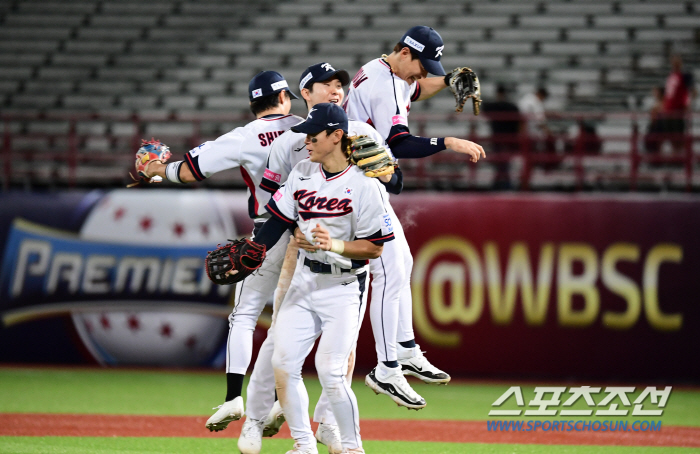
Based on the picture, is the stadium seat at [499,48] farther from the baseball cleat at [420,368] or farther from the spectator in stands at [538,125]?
the baseball cleat at [420,368]

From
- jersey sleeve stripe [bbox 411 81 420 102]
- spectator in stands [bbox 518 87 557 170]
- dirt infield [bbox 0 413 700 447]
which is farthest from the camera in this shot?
spectator in stands [bbox 518 87 557 170]

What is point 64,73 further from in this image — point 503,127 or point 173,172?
point 173,172

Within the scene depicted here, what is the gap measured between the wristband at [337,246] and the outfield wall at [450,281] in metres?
5.43

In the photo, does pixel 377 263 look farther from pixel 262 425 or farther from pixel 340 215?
pixel 262 425

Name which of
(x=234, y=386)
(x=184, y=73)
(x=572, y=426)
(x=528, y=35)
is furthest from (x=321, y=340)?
(x=184, y=73)

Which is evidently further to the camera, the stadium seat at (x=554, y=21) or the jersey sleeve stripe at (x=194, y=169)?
the stadium seat at (x=554, y=21)

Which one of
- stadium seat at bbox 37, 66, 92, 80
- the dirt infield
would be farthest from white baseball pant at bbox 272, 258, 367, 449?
stadium seat at bbox 37, 66, 92, 80

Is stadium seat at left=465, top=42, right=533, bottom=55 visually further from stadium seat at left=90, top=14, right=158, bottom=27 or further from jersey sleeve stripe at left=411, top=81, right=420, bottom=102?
jersey sleeve stripe at left=411, top=81, right=420, bottom=102

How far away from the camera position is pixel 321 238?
16.6 feet

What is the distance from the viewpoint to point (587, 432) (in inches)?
315

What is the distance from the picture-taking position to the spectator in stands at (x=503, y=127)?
11461 mm

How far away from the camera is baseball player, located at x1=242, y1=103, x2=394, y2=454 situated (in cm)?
534

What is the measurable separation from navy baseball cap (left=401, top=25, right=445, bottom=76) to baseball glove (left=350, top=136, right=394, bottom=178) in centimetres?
103

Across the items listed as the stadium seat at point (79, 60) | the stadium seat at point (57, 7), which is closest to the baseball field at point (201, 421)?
the stadium seat at point (79, 60)
